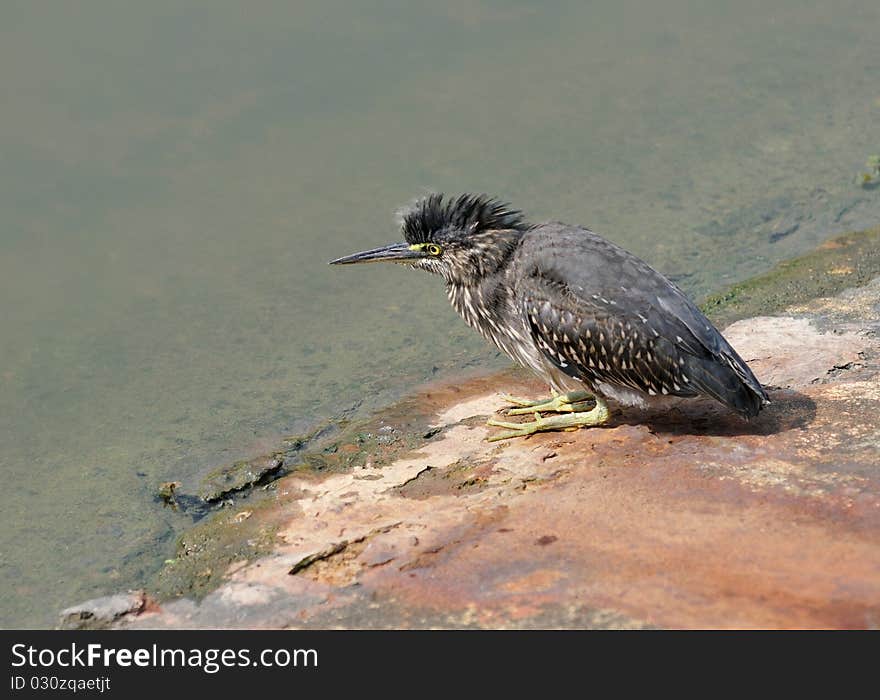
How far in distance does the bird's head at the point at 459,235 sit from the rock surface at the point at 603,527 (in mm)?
1133

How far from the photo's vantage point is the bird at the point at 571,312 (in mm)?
6598

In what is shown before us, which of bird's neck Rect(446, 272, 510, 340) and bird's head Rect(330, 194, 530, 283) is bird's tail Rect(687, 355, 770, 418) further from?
bird's head Rect(330, 194, 530, 283)

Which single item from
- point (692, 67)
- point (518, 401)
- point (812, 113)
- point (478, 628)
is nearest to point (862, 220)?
point (812, 113)

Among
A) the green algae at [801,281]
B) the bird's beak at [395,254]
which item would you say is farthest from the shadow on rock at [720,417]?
the green algae at [801,281]

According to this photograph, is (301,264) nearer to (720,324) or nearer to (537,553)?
(720,324)

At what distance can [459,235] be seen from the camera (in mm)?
7379

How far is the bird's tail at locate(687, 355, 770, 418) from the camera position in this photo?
653 centimetres

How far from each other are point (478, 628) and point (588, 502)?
4.25 feet

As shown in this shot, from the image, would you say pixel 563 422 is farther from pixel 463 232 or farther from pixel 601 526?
pixel 601 526

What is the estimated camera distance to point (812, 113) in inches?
521

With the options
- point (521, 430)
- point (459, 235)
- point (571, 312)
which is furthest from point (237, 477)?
point (571, 312)

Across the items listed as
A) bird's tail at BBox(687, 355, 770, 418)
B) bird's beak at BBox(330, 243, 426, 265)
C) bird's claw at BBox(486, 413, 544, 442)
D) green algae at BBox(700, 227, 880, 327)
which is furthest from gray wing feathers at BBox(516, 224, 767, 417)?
green algae at BBox(700, 227, 880, 327)

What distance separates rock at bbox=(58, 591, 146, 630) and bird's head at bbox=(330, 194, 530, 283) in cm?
289

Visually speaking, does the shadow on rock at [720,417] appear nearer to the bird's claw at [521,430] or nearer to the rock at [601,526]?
the rock at [601,526]
